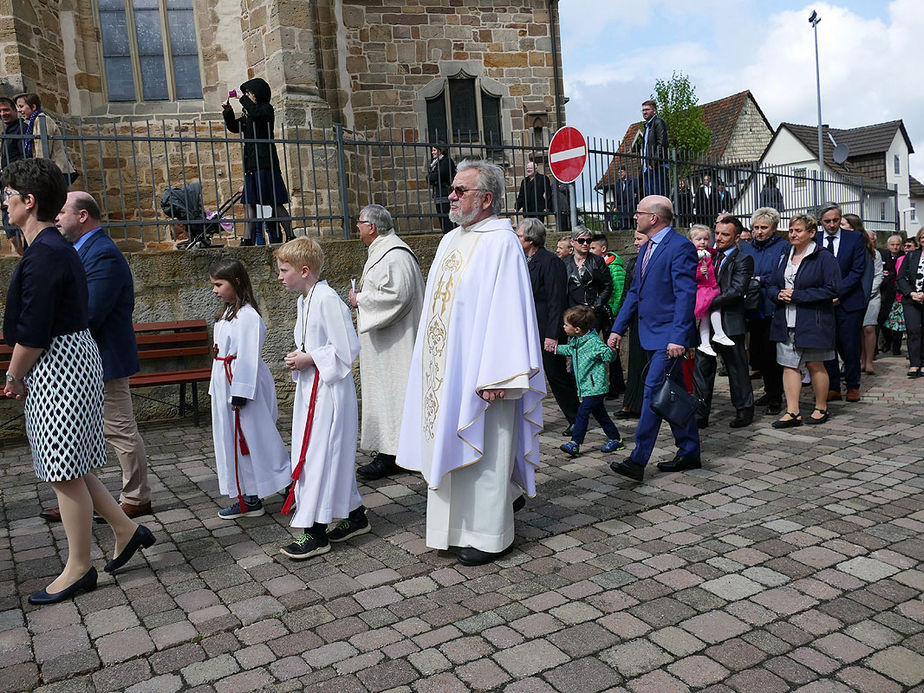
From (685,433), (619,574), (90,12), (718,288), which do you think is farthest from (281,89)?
(619,574)

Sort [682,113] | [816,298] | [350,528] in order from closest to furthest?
1. [350,528]
2. [816,298]
3. [682,113]

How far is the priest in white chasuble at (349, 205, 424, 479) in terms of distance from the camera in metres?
5.85

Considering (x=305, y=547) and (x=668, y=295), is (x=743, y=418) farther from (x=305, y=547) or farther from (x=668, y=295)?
(x=305, y=547)

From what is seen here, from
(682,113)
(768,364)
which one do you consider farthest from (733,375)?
(682,113)

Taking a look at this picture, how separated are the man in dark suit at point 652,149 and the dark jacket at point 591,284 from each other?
3940mm

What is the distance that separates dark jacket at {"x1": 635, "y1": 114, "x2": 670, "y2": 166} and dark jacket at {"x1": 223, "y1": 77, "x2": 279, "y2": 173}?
5.19m

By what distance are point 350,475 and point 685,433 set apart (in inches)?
98.6

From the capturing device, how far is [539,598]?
3746mm

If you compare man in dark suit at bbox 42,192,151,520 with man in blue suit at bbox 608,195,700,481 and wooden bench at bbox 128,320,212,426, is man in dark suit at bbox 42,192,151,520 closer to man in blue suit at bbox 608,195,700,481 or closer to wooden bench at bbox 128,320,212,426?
wooden bench at bbox 128,320,212,426

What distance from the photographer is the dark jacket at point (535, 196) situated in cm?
1071

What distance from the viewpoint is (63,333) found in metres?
3.95

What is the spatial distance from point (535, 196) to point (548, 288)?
372cm

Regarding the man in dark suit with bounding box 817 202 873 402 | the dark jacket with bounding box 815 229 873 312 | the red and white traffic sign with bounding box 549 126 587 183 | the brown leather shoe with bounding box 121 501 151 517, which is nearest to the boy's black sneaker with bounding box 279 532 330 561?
the brown leather shoe with bounding box 121 501 151 517

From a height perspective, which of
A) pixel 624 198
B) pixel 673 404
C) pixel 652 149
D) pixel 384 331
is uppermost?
pixel 652 149
